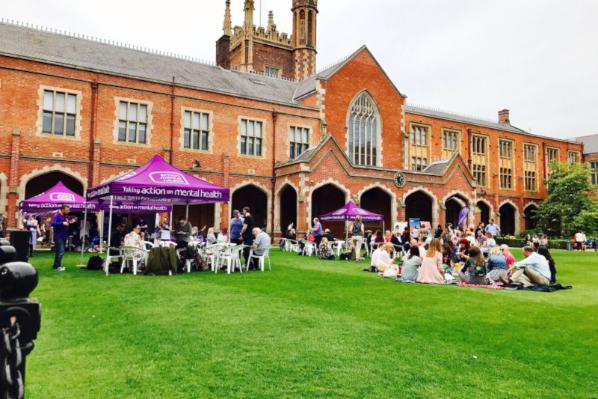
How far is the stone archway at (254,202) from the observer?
2767 centimetres

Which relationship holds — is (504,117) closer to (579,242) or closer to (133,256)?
(579,242)

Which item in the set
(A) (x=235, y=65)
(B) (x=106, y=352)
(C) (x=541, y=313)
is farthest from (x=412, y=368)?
(A) (x=235, y=65)

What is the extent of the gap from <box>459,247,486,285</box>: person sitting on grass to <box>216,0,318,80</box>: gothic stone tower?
3817 centimetres

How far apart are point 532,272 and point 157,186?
1002 cm

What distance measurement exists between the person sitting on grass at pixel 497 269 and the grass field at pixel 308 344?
75.5 inches

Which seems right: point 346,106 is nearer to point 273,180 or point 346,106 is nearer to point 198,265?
point 273,180

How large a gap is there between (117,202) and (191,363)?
1395 cm

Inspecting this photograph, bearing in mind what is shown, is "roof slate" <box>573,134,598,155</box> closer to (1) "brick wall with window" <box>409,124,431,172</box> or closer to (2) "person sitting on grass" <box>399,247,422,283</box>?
A: (1) "brick wall with window" <box>409,124,431,172</box>

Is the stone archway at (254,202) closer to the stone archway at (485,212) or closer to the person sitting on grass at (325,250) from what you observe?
the person sitting on grass at (325,250)

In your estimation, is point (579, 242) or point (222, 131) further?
point (579, 242)

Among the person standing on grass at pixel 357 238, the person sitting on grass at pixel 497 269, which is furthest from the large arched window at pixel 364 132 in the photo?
the person sitting on grass at pixel 497 269

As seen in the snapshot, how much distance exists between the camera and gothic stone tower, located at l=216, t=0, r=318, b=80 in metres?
46.0

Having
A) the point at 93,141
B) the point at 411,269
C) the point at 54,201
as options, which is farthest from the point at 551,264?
the point at 93,141

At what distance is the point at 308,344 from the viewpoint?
17.2ft
